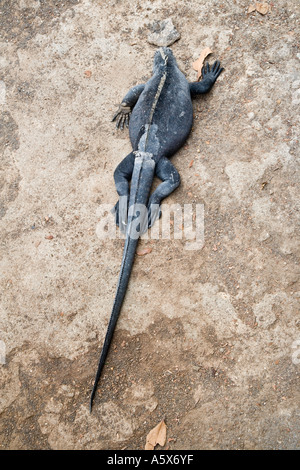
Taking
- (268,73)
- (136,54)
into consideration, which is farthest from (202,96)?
(136,54)

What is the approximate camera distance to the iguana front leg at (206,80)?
4641mm

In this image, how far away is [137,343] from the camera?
3721 mm

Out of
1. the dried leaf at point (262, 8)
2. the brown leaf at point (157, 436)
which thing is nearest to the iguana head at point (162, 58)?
the dried leaf at point (262, 8)

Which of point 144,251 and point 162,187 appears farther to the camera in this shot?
point 162,187

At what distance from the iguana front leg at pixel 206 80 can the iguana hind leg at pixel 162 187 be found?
3.45 ft

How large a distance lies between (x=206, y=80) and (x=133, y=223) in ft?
6.56

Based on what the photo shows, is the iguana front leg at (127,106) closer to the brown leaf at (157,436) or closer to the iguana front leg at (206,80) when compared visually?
the iguana front leg at (206,80)

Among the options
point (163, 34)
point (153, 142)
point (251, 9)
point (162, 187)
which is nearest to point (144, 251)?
point (162, 187)

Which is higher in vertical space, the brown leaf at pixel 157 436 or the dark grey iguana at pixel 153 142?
the dark grey iguana at pixel 153 142

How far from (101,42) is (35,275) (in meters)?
3.23

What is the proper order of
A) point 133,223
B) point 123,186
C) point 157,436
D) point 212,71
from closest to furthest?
point 157,436 < point 133,223 < point 123,186 < point 212,71

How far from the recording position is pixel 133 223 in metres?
4.05

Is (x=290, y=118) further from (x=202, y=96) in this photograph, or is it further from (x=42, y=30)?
(x=42, y=30)

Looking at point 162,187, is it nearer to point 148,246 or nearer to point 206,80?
point 148,246
